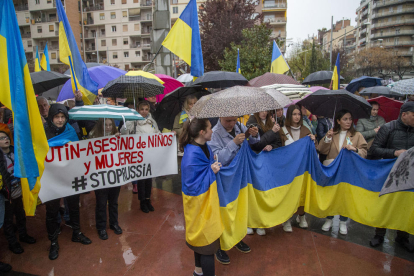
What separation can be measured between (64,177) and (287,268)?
3.13m

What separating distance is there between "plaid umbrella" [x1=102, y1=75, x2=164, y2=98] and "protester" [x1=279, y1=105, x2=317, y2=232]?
226cm

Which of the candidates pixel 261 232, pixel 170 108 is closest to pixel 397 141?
pixel 261 232

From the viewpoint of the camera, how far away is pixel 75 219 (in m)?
3.76

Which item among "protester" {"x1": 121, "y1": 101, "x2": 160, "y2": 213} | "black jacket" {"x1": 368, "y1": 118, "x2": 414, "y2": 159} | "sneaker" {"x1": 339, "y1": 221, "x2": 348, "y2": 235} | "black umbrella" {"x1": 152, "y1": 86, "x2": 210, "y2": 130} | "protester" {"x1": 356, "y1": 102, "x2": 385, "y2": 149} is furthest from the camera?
"black umbrella" {"x1": 152, "y1": 86, "x2": 210, "y2": 130}

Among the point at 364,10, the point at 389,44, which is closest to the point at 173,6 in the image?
the point at 389,44

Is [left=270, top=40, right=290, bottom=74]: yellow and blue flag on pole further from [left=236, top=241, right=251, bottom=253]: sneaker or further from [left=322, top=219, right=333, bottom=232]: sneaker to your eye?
[left=236, top=241, right=251, bottom=253]: sneaker

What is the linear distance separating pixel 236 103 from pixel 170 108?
2.85 meters

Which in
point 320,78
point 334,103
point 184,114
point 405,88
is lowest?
point 184,114

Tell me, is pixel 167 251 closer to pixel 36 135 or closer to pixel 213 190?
pixel 213 190

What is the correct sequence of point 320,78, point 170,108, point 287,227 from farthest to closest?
point 320,78, point 170,108, point 287,227

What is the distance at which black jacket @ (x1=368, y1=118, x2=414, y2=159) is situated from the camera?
3520mm

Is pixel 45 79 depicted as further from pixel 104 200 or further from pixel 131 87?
pixel 104 200

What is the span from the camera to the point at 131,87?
16.4 feet

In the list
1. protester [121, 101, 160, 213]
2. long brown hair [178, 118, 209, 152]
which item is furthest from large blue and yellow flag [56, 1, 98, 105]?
long brown hair [178, 118, 209, 152]
